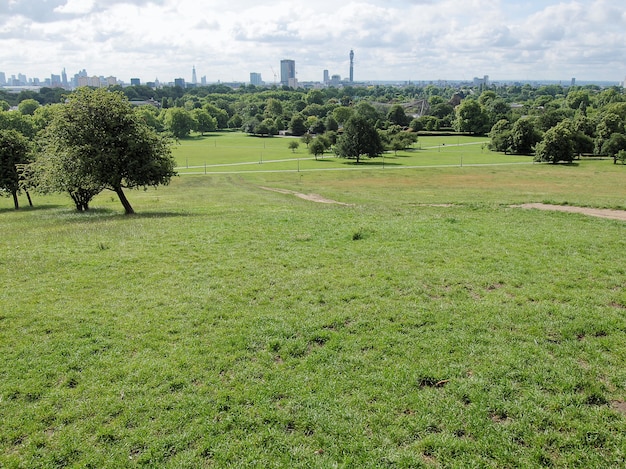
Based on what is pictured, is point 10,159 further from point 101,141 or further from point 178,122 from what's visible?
point 178,122

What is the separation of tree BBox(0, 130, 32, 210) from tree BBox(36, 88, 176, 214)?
A: 44.5 feet

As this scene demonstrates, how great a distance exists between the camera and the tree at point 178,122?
144500 mm

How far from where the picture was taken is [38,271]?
44.1 ft

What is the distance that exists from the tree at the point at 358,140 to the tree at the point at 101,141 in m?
66.7

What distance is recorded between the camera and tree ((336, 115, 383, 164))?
297 ft

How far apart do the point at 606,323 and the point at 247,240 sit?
1157 centimetres

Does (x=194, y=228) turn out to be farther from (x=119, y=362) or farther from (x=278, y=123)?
(x=278, y=123)

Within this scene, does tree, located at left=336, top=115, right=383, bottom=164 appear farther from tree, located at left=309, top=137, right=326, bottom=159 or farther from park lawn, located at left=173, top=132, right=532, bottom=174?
tree, located at left=309, top=137, right=326, bottom=159

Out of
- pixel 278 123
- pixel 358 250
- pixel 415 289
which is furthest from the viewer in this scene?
pixel 278 123

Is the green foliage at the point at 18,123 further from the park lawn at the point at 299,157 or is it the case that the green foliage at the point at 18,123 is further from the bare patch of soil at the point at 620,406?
the bare patch of soil at the point at 620,406

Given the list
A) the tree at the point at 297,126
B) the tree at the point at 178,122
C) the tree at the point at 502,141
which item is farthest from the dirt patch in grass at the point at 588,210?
the tree at the point at 178,122

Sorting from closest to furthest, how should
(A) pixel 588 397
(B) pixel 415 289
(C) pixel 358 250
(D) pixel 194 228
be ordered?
(A) pixel 588 397 → (B) pixel 415 289 → (C) pixel 358 250 → (D) pixel 194 228

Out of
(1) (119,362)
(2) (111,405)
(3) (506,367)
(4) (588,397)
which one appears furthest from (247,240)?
(4) (588,397)

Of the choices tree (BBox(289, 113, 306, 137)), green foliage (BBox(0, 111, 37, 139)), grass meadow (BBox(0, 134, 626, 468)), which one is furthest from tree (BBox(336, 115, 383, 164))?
grass meadow (BBox(0, 134, 626, 468))
